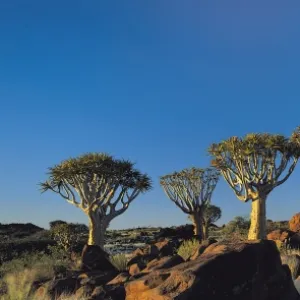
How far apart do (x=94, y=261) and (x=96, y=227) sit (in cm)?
1110

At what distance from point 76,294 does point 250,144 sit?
17229 mm

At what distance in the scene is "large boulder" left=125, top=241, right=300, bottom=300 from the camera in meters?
7.45

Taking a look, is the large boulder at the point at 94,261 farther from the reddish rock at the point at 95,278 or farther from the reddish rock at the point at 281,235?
the reddish rock at the point at 281,235

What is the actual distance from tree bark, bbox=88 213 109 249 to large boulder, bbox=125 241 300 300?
16.8 metres

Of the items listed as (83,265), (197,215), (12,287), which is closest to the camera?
(12,287)

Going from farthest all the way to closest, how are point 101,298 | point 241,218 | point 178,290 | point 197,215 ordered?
point 241,218
point 197,215
point 101,298
point 178,290

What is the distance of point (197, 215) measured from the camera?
3191cm

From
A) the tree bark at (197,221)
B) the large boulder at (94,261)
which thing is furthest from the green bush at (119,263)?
the tree bark at (197,221)

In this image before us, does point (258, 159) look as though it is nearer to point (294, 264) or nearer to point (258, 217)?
point (258, 217)

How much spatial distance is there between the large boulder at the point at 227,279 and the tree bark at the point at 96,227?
16802 millimetres

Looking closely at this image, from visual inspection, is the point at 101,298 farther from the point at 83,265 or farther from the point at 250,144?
the point at 250,144

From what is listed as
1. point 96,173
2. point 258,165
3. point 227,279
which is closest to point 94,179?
point 96,173

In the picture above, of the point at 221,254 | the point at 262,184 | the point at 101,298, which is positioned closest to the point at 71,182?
the point at 262,184

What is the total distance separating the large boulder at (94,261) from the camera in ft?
45.1
